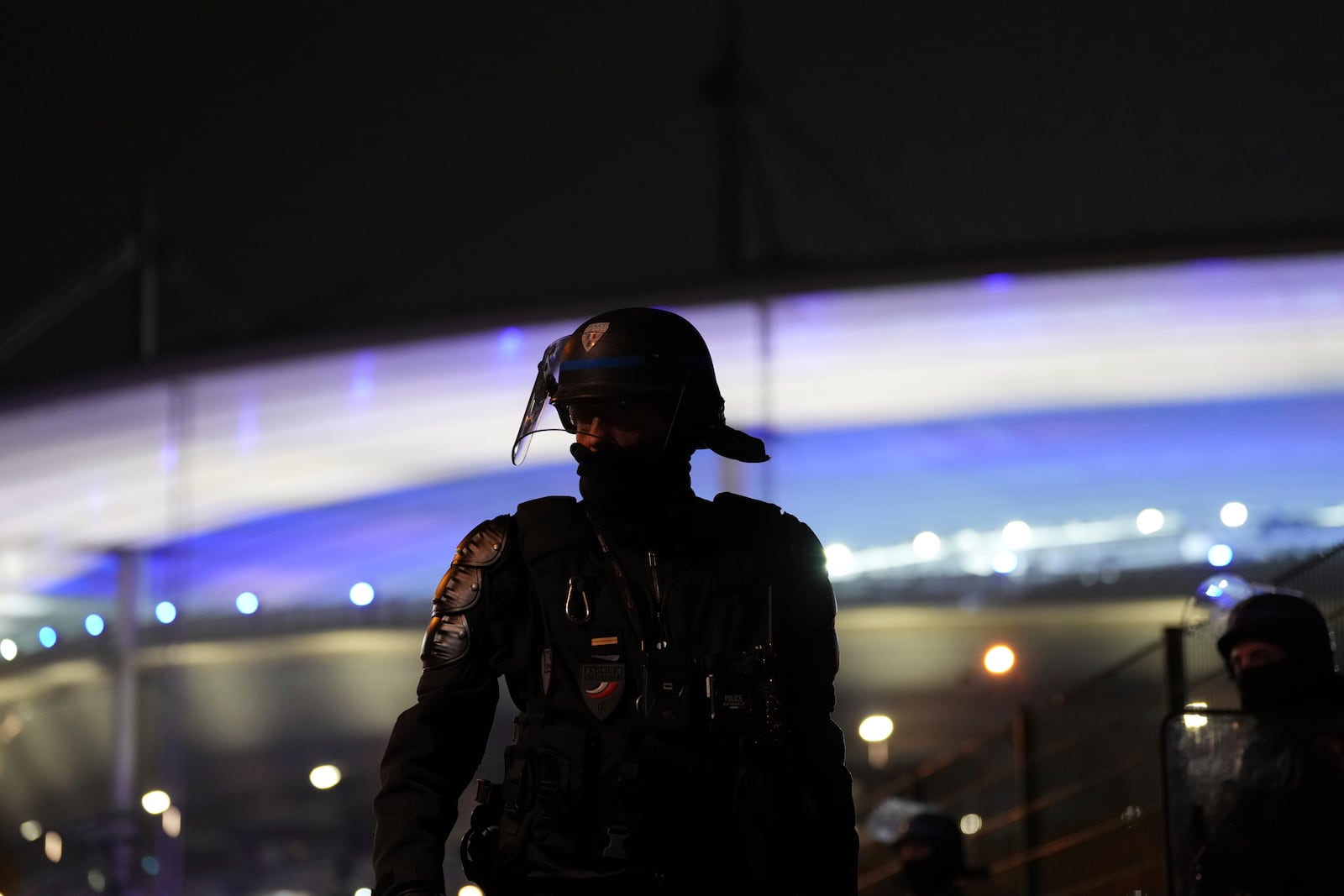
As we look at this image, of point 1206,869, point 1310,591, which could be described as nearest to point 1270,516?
point 1310,591

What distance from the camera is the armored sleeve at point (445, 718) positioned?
2.56m

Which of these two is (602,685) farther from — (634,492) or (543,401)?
(543,401)

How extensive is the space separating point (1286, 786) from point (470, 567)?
1950 millimetres

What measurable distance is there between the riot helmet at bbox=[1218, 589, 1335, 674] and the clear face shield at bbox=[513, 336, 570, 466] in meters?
1.84

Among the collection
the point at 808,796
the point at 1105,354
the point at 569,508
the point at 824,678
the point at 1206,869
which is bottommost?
the point at 1206,869

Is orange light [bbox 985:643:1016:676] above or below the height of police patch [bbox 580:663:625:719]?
above

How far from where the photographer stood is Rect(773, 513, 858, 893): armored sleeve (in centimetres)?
261

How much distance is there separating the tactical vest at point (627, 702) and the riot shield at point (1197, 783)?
1.44 m

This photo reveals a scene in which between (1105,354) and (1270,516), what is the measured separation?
153cm

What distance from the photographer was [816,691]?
2721 mm

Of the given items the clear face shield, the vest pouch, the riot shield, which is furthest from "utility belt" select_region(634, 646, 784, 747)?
the riot shield

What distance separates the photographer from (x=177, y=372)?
1213cm

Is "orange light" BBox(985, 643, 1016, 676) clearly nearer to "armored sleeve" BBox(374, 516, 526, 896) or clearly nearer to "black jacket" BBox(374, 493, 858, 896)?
"black jacket" BBox(374, 493, 858, 896)

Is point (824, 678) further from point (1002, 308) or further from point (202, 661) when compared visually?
point (202, 661)
